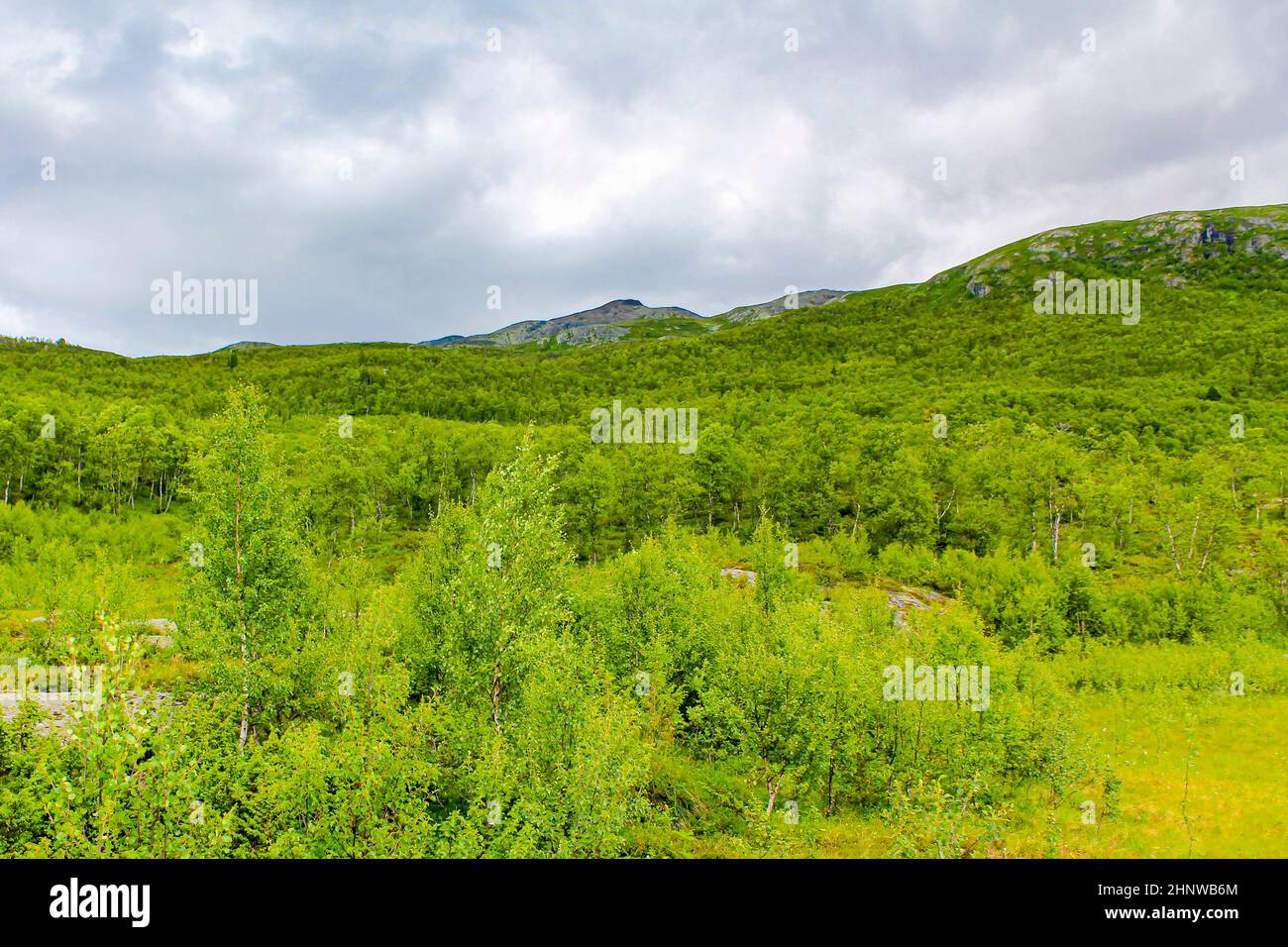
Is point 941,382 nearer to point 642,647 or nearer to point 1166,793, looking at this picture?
point 1166,793

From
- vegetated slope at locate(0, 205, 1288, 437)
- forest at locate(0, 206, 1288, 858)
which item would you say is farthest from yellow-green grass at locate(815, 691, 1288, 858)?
vegetated slope at locate(0, 205, 1288, 437)

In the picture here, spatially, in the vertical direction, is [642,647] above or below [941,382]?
below

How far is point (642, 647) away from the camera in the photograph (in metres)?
29.4

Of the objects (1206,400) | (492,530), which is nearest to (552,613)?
(492,530)

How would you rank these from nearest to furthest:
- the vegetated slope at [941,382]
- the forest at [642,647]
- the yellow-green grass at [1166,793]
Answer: the forest at [642,647] < the yellow-green grass at [1166,793] < the vegetated slope at [941,382]

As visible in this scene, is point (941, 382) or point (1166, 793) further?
point (941, 382)

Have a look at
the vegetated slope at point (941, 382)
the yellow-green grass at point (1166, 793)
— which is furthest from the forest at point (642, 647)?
the vegetated slope at point (941, 382)

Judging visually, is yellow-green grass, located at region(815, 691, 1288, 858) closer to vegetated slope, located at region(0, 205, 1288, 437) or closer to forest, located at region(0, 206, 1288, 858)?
forest, located at region(0, 206, 1288, 858)

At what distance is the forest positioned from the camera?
45.0 feet

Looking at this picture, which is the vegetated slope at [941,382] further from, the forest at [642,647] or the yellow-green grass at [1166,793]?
the yellow-green grass at [1166,793]

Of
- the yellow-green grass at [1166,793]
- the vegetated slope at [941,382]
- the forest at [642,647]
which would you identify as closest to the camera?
the forest at [642,647]

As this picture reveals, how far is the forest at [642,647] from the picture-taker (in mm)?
13727

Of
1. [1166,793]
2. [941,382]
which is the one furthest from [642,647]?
[941,382]
